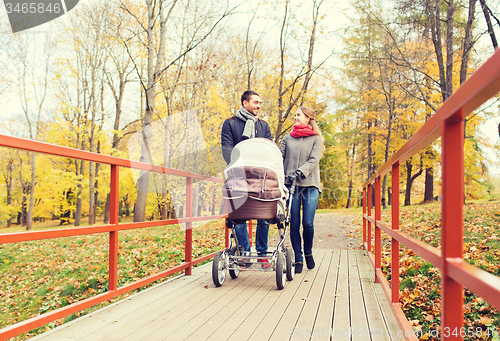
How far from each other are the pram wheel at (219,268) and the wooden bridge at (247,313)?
9 cm

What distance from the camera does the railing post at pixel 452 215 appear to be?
3.73 feet

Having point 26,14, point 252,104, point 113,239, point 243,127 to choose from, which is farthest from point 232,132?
point 26,14

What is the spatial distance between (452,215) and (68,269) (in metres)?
6.84

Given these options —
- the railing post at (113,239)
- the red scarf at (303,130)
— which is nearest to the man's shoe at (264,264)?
the railing post at (113,239)

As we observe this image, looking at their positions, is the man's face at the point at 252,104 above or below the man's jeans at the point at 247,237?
above

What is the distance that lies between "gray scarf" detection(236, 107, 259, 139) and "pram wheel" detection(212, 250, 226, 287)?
1.36 metres

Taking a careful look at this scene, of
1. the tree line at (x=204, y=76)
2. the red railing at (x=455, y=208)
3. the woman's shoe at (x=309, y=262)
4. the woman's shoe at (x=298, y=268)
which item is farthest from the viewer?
the tree line at (x=204, y=76)

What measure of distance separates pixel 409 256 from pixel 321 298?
2405mm

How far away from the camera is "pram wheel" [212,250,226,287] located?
366cm

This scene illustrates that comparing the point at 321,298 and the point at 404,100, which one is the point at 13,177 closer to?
the point at 404,100

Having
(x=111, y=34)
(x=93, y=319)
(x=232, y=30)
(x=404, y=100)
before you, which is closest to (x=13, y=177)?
(x=111, y=34)

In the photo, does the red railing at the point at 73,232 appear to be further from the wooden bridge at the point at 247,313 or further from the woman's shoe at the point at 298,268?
the woman's shoe at the point at 298,268

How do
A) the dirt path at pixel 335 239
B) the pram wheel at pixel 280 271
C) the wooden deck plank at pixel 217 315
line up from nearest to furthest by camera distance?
the wooden deck plank at pixel 217 315, the pram wheel at pixel 280 271, the dirt path at pixel 335 239

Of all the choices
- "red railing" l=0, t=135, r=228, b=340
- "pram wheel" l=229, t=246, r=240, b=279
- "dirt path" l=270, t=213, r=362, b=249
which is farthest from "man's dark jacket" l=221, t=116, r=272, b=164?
"dirt path" l=270, t=213, r=362, b=249
